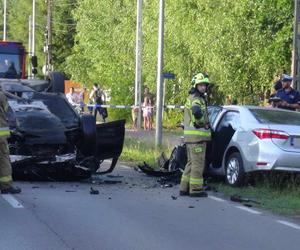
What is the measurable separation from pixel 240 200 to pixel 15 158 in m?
3.89

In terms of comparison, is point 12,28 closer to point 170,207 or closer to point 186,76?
point 186,76

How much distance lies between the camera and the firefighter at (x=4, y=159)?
1205 centimetres

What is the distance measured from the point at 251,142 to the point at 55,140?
3.34m

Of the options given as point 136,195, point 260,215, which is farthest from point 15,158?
point 260,215

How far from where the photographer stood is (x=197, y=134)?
12.3m

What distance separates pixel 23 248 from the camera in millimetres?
8094

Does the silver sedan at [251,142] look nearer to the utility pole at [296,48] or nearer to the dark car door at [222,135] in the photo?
the dark car door at [222,135]

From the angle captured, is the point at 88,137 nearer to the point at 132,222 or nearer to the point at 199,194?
the point at 199,194

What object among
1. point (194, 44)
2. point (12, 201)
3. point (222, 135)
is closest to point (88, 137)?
point (222, 135)

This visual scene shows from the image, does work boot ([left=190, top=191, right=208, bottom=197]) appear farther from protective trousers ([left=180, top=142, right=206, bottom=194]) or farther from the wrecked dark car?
the wrecked dark car

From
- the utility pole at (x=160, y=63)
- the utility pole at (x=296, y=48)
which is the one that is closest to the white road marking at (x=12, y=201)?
the utility pole at (x=296, y=48)

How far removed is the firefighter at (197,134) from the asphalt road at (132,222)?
0.98 ft

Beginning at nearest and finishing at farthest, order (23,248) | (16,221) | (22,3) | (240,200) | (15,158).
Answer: (23,248), (16,221), (240,200), (15,158), (22,3)

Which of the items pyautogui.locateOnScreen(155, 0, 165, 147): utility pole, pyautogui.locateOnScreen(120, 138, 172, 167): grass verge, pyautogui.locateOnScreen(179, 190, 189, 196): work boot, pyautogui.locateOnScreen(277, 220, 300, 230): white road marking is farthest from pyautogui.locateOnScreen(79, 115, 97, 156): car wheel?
pyautogui.locateOnScreen(155, 0, 165, 147): utility pole
